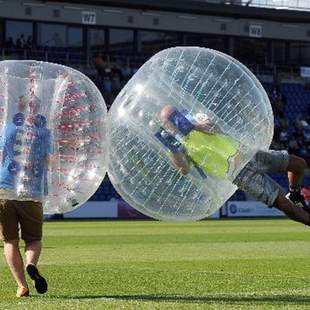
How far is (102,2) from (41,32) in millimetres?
2786

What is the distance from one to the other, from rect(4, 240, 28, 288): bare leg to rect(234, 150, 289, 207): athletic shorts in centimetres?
217

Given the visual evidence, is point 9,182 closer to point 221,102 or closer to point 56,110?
point 56,110

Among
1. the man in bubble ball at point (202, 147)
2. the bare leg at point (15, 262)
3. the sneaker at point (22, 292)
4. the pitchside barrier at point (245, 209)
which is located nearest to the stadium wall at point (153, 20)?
the pitchside barrier at point (245, 209)

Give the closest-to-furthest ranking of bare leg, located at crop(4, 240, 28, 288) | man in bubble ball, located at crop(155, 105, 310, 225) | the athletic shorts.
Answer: man in bubble ball, located at crop(155, 105, 310, 225)
the athletic shorts
bare leg, located at crop(4, 240, 28, 288)

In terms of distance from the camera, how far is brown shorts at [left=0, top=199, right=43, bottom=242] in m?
9.20

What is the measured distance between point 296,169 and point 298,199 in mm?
454

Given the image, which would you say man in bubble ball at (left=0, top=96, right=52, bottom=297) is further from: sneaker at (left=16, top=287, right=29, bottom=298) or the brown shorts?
sneaker at (left=16, top=287, right=29, bottom=298)

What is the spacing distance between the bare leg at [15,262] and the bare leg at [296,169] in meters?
2.71

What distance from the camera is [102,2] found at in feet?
132

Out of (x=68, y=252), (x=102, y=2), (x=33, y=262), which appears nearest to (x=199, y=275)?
(x=33, y=262)

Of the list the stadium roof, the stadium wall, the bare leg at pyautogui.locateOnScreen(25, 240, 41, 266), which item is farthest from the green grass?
the stadium roof

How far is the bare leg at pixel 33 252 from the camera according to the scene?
30.1 feet

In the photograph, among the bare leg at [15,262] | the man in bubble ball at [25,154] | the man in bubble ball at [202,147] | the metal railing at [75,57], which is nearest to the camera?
the man in bubble ball at [202,147]

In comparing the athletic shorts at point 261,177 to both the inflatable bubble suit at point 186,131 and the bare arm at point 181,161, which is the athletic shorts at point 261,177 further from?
the bare arm at point 181,161
